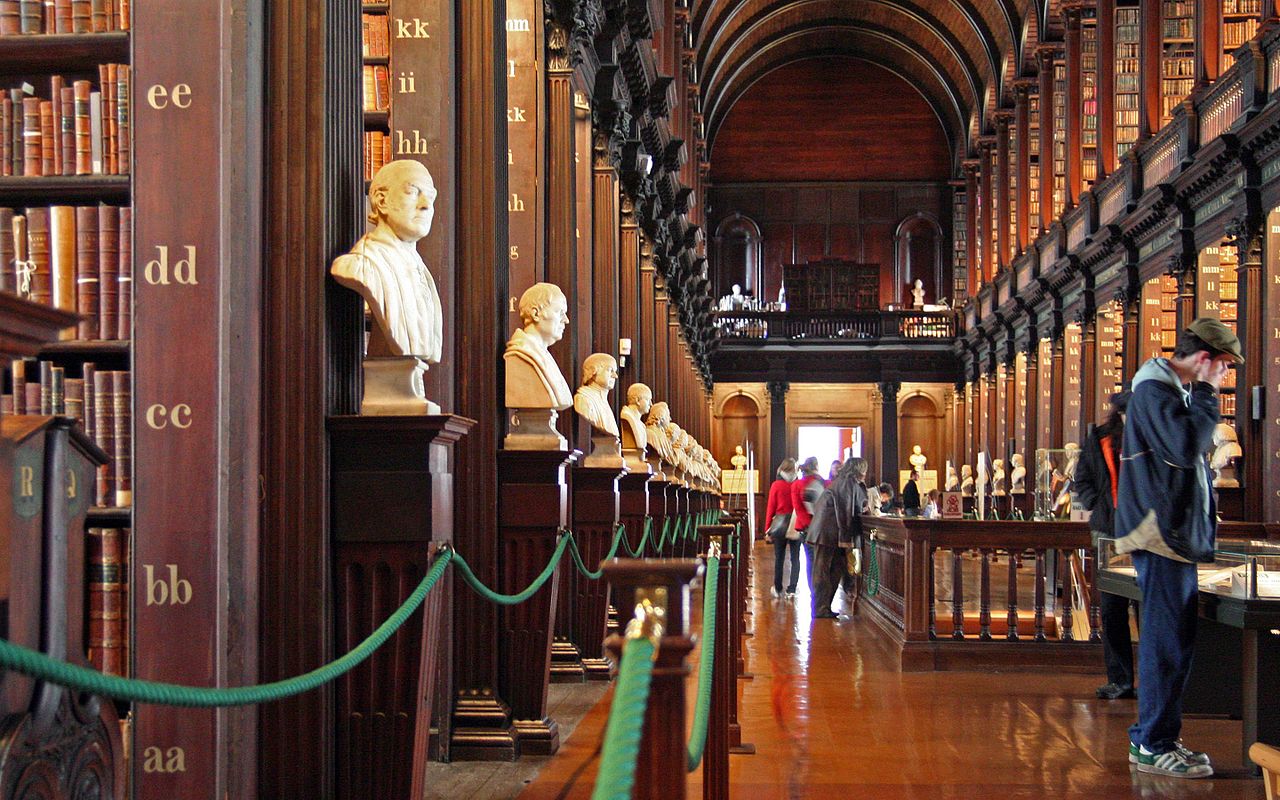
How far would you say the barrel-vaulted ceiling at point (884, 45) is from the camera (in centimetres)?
2797

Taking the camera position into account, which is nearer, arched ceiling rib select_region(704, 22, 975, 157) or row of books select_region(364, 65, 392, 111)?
row of books select_region(364, 65, 392, 111)

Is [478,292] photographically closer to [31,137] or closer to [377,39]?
[377,39]

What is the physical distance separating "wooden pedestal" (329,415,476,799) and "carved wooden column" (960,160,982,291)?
2756cm

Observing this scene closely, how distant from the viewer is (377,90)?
5.30 metres

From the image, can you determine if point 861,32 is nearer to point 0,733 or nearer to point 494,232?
point 494,232

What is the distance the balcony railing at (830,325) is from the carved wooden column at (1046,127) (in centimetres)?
997

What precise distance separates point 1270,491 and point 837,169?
23.1 meters

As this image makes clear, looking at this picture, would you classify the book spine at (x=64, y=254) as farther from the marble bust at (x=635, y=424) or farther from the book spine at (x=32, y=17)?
the marble bust at (x=635, y=424)

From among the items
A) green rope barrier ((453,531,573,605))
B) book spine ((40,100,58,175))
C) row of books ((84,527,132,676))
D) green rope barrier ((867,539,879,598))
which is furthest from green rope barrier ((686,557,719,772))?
green rope barrier ((867,539,879,598))

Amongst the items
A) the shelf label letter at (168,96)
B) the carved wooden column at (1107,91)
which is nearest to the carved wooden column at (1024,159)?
the carved wooden column at (1107,91)

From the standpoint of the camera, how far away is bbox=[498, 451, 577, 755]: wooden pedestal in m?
5.25

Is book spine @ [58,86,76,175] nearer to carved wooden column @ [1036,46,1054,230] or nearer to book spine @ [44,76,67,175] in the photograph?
book spine @ [44,76,67,175]

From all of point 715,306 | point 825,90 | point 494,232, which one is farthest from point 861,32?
point 494,232

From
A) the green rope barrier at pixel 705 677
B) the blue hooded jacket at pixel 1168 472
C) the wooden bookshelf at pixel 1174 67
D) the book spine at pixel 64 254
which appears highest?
the wooden bookshelf at pixel 1174 67
